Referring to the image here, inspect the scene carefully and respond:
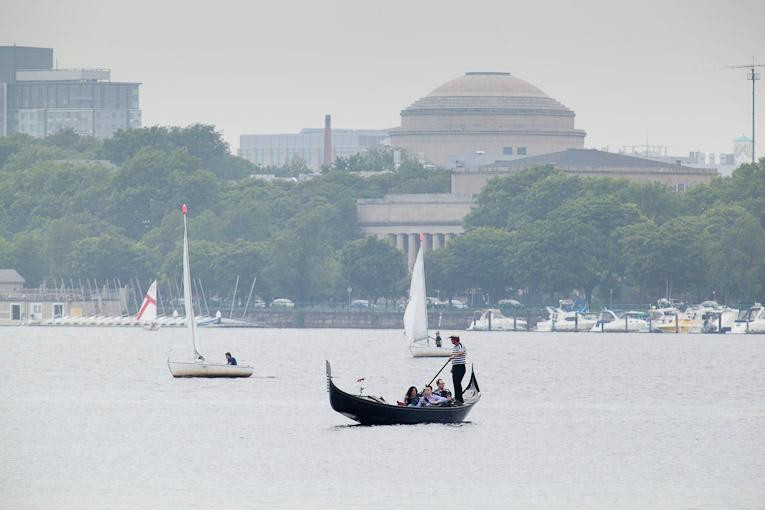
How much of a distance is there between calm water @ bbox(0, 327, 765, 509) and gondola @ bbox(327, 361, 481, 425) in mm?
539

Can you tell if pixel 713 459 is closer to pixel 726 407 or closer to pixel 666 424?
pixel 666 424

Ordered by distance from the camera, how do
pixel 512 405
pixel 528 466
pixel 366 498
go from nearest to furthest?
pixel 366 498 → pixel 528 466 → pixel 512 405

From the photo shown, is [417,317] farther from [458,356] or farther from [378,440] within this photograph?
[378,440]

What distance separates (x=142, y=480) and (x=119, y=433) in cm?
1421

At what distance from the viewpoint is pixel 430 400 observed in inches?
3538

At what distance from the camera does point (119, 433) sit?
91.1 meters

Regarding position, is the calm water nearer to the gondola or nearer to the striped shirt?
the gondola

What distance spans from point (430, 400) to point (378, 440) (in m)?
3.33

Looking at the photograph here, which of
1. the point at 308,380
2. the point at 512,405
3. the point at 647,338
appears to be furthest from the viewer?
the point at 647,338

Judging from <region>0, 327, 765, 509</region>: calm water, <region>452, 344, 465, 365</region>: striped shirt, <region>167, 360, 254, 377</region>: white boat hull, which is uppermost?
<region>452, 344, 465, 365</region>: striped shirt

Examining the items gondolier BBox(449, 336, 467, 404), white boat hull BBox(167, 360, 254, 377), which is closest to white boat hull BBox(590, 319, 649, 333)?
white boat hull BBox(167, 360, 254, 377)

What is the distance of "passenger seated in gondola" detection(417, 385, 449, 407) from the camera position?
89.7 meters

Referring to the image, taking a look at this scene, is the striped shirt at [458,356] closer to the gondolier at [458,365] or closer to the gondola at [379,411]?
the gondolier at [458,365]

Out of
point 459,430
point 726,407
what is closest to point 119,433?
point 459,430
